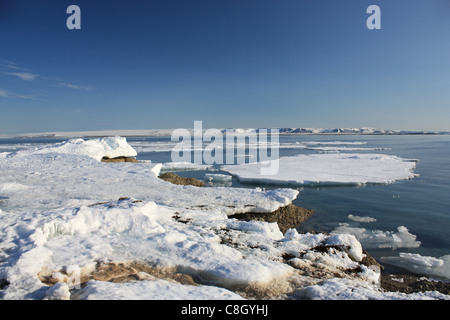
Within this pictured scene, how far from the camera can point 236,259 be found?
3.79 m

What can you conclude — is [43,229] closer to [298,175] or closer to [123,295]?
[123,295]

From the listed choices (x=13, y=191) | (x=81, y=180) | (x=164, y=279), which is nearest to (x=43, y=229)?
(x=164, y=279)

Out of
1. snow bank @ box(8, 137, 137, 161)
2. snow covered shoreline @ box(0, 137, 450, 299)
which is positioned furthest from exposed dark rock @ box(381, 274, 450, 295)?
snow bank @ box(8, 137, 137, 161)

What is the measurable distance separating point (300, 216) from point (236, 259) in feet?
13.8

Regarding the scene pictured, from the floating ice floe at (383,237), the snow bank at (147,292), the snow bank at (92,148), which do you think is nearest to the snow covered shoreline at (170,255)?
the snow bank at (147,292)

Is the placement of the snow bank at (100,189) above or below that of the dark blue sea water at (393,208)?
above

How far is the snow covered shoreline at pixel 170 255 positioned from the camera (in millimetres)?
2912

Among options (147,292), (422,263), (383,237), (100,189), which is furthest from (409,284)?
(100,189)

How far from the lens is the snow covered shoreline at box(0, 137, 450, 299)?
2.91 m

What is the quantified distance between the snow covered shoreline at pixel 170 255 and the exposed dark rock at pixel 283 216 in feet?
0.70

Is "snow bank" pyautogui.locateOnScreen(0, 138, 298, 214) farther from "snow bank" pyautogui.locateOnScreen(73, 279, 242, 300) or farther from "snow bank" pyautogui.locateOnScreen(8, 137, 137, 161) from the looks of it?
"snow bank" pyautogui.locateOnScreen(73, 279, 242, 300)

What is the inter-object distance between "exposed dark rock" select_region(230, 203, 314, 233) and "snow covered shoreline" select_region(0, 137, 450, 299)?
0.21 m

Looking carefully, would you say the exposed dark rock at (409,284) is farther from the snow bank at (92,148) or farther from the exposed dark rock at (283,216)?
the snow bank at (92,148)

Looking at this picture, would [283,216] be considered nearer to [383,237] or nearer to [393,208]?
[383,237]
